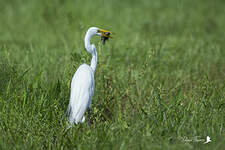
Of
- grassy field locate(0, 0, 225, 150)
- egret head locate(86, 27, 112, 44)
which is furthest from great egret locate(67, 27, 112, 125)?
grassy field locate(0, 0, 225, 150)

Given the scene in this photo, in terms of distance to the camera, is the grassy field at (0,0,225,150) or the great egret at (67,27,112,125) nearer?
the grassy field at (0,0,225,150)

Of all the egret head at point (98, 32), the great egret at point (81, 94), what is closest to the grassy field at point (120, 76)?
the great egret at point (81, 94)

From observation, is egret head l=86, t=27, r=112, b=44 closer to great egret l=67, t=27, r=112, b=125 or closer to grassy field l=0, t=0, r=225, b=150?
great egret l=67, t=27, r=112, b=125

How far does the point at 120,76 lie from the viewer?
3.99 m

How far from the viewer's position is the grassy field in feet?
7.80

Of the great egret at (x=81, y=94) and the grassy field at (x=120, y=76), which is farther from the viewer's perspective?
the great egret at (x=81, y=94)

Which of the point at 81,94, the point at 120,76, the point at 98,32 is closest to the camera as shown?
the point at 81,94

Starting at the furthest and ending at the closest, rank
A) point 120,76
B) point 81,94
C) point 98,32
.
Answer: point 120,76, point 98,32, point 81,94

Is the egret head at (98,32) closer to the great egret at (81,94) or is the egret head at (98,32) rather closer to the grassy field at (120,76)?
the great egret at (81,94)

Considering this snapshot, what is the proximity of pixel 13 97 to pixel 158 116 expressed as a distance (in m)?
1.19

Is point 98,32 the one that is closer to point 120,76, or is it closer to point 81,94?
point 81,94

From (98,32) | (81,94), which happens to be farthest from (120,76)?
(81,94)

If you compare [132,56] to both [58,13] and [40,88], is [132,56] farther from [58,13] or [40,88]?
[58,13]

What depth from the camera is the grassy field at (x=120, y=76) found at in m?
2.38
